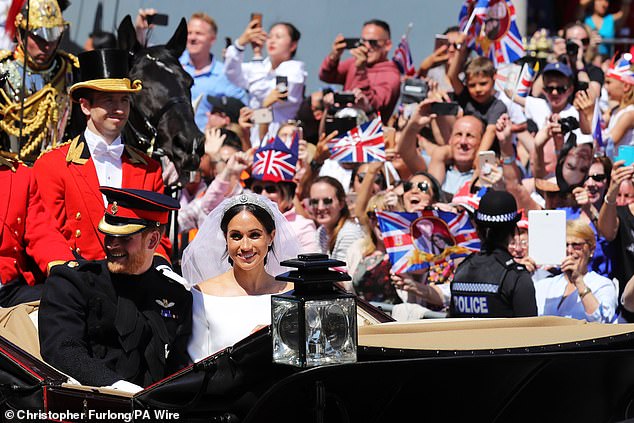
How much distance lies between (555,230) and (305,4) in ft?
25.2

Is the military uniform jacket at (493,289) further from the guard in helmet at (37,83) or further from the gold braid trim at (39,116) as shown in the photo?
the gold braid trim at (39,116)

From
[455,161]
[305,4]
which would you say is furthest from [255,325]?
[305,4]

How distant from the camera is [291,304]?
166 inches

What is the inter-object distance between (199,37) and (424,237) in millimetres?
4388

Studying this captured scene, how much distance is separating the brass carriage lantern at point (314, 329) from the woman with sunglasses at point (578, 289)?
3969 millimetres

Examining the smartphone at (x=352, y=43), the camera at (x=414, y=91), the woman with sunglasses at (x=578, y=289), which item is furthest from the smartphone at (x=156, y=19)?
the woman with sunglasses at (x=578, y=289)

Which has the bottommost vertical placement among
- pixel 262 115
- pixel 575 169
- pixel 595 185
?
pixel 595 185

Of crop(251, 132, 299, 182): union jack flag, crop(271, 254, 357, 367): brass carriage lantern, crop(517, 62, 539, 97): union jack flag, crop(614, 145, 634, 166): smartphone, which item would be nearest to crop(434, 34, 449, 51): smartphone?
crop(517, 62, 539, 97): union jack flag

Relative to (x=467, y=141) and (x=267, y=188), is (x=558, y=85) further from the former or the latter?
(x=267, y=188)

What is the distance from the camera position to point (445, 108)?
10.7 metres

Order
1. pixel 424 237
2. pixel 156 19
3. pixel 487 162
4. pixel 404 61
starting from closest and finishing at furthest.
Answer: pixel 424 237 < pixel 487 162 < pixel 156 19 < pixel 404 61

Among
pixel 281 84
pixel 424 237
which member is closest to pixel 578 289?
pixel 424 237

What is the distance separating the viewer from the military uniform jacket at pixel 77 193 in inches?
285

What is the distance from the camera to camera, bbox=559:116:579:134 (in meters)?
9.89
